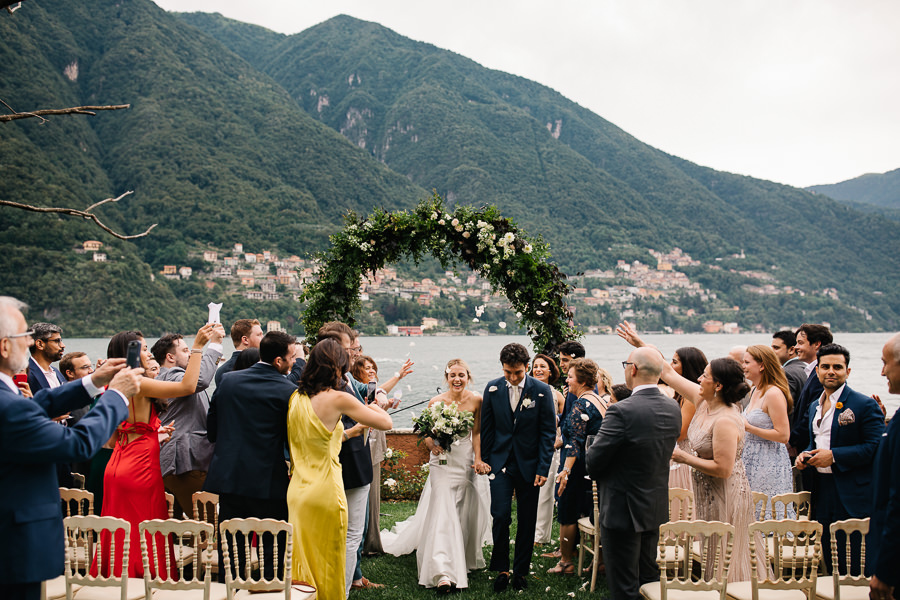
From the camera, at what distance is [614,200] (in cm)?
10062

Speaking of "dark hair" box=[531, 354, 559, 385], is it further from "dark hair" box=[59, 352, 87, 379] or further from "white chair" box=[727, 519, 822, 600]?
"dark hair" box=[59, 352, 87, 379]

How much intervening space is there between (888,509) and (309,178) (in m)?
81.3

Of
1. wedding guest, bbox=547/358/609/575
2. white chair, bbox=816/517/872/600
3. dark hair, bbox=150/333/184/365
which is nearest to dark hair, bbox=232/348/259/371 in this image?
dark hair, bbox=150/333/184/365

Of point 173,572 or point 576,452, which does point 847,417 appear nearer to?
point 576,452

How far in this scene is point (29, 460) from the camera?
8.66ft

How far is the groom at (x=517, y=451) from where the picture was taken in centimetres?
573

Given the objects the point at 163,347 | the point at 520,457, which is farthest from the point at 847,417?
the point at 163,347

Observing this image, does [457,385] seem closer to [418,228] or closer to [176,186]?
[418,228]

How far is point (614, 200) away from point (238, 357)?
10068cm

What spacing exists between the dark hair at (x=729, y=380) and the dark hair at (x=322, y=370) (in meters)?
2.71

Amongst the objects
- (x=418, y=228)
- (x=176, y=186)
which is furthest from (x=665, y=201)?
(x=418, y=228)

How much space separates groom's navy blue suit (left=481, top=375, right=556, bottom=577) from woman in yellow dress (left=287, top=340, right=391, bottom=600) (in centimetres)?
187

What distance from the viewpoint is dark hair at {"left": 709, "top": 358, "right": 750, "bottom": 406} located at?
461 centimetres

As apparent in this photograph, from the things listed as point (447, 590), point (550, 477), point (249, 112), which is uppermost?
point (249, 112)
